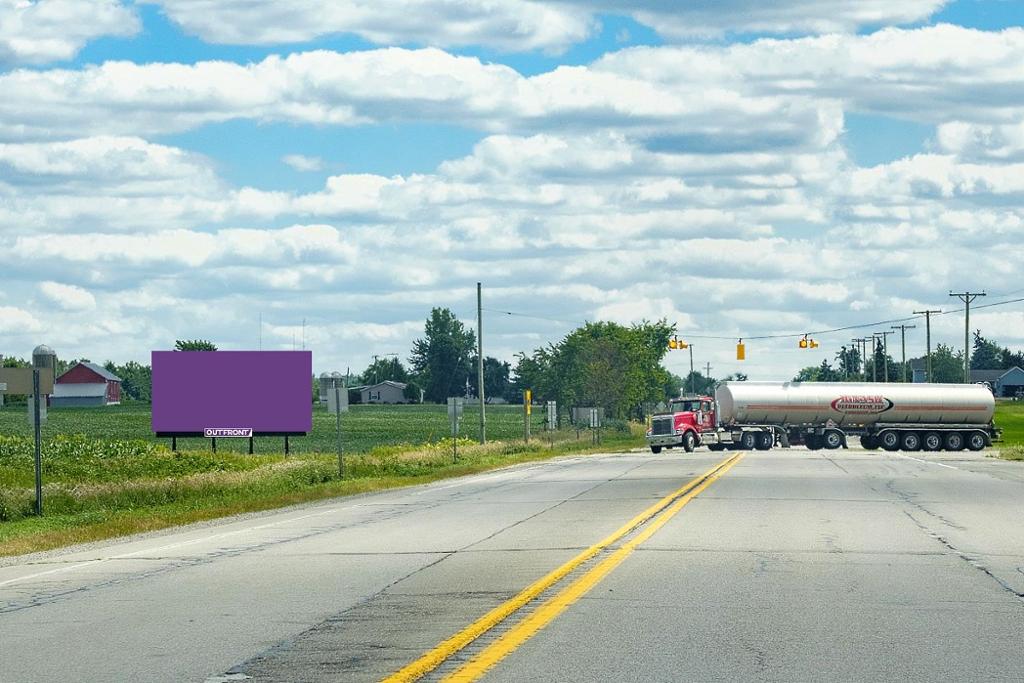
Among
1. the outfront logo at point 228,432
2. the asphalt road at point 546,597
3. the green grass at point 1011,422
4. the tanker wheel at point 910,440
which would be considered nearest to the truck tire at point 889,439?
the tanker wheel at point 910,440

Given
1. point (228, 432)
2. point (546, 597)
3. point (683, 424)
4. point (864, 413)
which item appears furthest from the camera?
point (864, 413)

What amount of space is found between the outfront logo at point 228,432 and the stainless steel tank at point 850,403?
1081 inches

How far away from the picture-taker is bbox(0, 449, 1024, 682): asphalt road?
9.57 m

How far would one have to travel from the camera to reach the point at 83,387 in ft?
607

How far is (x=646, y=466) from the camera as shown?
4816cm

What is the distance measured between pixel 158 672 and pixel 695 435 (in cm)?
Result: 6486

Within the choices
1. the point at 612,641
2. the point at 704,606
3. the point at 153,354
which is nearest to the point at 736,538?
the point at 704,606

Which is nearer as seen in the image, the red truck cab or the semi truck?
the red truck cab

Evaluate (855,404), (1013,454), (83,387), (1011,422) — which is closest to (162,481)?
(1013,454)

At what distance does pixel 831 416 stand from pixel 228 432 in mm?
32708

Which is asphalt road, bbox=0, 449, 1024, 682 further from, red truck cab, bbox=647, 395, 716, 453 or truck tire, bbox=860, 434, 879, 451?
truck tire, bbox=860, 434, 879, 451

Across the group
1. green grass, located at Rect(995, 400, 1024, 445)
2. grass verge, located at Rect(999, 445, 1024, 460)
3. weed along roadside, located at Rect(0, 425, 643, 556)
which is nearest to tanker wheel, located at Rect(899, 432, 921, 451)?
grass verge, located at Rect(999, 445, 1024, 460)

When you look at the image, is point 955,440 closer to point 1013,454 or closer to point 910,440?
point 910,440

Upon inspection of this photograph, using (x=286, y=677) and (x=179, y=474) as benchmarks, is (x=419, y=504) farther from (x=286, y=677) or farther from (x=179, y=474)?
(x=286, y=677)
